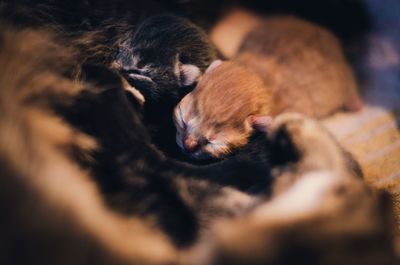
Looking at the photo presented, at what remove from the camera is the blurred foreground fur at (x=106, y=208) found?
0.72 meters

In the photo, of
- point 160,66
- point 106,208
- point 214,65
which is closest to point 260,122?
point 214,65

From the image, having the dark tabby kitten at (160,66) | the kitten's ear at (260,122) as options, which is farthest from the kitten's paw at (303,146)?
the dark tabby kitten at (160,66)

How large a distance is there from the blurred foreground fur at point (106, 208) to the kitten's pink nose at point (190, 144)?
33cm

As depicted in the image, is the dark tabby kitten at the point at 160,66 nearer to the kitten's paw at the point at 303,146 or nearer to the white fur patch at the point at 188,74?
the white fur patch at the point at 188,74

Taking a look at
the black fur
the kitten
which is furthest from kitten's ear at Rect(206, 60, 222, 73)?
the kitten

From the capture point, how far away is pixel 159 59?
1362 millimetres

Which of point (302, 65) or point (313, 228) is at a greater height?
point (313, 228)

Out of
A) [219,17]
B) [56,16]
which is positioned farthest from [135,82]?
[219,17]

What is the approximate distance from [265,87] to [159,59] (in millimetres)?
404

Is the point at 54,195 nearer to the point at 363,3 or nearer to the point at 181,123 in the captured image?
the point at 181,123

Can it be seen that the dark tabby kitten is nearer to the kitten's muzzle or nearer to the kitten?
the kitten's muzzle

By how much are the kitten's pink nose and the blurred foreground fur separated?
1.09 feet

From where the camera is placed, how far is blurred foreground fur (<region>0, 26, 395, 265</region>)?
28.3 inches

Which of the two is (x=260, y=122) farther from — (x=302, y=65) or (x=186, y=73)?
(x=302, y=65)
